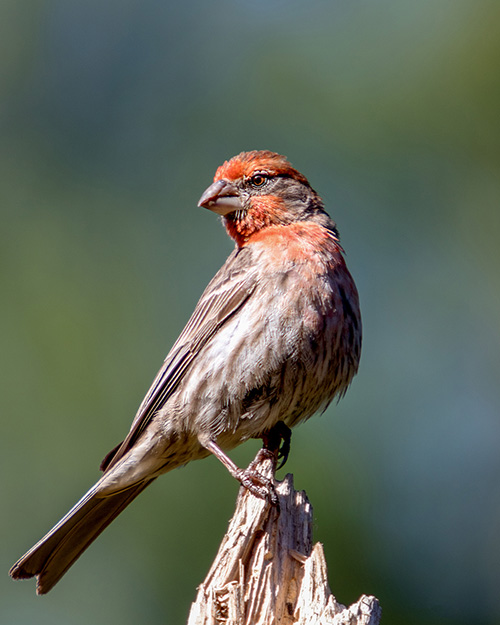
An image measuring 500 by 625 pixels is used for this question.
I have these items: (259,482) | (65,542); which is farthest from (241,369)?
(65,542)

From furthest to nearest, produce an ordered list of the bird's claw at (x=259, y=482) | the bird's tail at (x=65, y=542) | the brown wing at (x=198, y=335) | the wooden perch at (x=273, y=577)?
the brown wing at (x=198, y=335)
the bird's tail at (x=65, y=542)
the bird's claw at (x=259, y=482)
the wooden perch at (x=273, y=577)

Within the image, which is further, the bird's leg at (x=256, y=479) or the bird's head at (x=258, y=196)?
the bird's head at (x=258, y=196)

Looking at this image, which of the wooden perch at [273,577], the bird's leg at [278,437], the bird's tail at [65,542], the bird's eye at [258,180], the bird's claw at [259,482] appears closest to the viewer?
the wooden perch at [273,577]

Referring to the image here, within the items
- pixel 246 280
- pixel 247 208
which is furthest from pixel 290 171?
pixel 246 280

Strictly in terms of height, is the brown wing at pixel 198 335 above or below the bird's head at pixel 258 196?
below

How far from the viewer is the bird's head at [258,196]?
620 centimetres

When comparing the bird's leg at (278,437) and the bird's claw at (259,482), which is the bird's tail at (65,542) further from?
the bird's claw at (259,482)

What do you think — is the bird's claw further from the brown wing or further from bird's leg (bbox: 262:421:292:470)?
the brown wing

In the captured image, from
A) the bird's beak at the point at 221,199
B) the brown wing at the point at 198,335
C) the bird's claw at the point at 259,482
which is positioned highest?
the bird's beak at the point at 221,199

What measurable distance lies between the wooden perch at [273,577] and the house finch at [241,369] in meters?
0.60

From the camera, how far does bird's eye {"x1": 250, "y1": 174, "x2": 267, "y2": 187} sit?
20.8 ft

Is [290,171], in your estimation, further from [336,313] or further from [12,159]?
[12,159]

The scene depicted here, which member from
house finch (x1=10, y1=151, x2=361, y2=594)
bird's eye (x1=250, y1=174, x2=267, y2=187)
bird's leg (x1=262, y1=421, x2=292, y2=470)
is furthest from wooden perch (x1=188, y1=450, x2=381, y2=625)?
bird's eye (x1=250, y1=174, x2=267, y2=187)

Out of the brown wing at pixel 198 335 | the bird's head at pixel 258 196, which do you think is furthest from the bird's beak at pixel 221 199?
the brown wing at pixel 198 335
